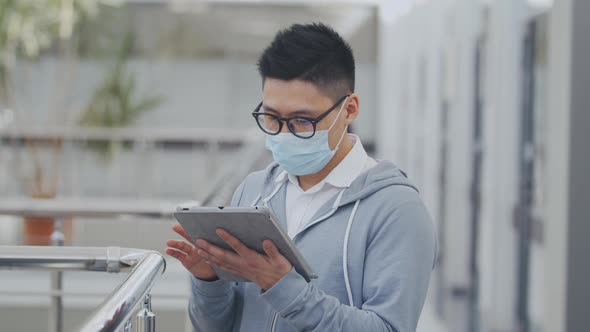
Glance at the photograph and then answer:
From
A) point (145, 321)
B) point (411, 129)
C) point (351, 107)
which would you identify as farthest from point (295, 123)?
point (411, 129)

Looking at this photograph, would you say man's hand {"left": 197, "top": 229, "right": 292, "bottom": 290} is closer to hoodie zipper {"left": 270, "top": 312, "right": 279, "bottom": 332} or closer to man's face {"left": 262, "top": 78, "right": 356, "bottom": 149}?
hoodie zipper {"left": 270, "top": 312, "right": 279, "bottom": 332}

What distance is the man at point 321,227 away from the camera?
1.68 meters

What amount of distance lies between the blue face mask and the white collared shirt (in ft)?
0.11

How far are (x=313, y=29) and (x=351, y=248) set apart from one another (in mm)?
448

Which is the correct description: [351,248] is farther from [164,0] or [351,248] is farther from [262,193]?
[164,0]

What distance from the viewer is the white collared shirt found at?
187 cm

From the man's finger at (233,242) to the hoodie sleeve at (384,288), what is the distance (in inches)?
3.4

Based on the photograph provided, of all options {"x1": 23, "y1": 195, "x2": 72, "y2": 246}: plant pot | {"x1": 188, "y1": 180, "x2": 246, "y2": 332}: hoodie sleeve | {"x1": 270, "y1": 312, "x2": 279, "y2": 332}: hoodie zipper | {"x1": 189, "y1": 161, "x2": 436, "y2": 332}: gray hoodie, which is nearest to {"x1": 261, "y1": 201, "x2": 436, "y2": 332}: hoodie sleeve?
{"x1": 189, "y1": 161, "x2": 436, "y2": 332}: gray hoodie

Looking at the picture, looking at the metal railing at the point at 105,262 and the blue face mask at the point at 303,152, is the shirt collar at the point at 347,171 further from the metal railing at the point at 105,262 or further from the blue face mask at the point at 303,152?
the metal railing at the point at 105,262

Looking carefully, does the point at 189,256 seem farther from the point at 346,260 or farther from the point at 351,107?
the point at 351,107

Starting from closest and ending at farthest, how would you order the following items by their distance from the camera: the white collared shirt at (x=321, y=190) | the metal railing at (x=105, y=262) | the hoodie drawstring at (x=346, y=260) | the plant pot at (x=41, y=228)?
the metal railing at (x=105, y=262) < the hoodie drawstring at (x=346, y=260) < the white collared shirt at (x=321, y=190) < the plant pot at (x=41, y=228)

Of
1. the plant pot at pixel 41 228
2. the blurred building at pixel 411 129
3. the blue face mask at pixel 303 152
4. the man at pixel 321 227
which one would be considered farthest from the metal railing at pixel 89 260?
the plant pot at pixel 41 228

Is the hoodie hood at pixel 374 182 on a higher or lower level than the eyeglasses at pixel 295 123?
lower

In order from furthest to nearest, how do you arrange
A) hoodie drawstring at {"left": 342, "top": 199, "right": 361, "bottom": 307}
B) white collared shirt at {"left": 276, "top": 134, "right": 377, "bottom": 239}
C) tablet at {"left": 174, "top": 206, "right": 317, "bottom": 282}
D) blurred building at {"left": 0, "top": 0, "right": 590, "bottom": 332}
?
blurred building at {"left": 0, "top": 0, "right": 590, "bottom": 332}, white collared shirt at {"left": 276, "top": 134, "right": 377, "bottom": 239}, hoodie drawstring at {"left": 342, "top": 199, "right": 361, "bottom": 307}, tablet at {"left": 174, "top": 206, "right": 317, "bottom": 282}
